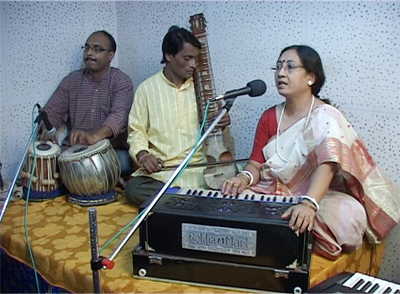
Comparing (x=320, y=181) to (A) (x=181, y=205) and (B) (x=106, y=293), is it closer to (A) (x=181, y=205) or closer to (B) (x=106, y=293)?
(A) (x=181, y=205)

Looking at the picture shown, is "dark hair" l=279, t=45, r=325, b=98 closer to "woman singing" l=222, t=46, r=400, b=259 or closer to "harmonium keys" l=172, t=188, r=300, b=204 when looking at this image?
"woman singing" l=222, t=46, r=400, b=259

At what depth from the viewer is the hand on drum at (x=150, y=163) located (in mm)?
2810

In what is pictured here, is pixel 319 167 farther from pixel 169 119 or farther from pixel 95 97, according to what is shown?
pixel 95 97

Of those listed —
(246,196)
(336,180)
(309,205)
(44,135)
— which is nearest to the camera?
(309,205)

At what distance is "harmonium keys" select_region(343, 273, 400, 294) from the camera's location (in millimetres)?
1786

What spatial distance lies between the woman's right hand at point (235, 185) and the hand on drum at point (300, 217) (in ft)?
1.25

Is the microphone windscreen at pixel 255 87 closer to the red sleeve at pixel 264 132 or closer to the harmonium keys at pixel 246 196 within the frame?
the harmonium keys at pixel 246 196

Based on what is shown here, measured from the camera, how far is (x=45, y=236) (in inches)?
100

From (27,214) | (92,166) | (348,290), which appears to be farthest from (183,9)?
(348,290)

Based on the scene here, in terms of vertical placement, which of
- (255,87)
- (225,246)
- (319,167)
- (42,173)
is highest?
(255,87)

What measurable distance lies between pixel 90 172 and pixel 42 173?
0.36 m

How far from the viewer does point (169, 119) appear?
9.87 feet

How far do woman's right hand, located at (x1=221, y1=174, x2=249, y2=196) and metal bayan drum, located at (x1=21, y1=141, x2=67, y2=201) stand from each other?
51.9 inches

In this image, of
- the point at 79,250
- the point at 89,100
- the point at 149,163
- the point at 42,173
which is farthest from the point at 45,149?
the point at 79,250
